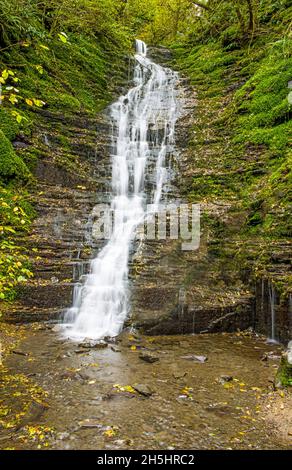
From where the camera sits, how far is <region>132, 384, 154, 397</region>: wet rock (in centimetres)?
486

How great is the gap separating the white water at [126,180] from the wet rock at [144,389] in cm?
239

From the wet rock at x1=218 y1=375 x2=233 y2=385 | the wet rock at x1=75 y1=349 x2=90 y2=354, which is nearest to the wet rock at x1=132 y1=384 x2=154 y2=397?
the wet rock at x1=218 y1=375 x2=233 y2=385

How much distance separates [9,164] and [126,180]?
12.2 feet

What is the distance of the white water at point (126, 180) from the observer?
26.0ft

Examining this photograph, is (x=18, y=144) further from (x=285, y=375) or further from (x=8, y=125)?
(x=285, y=375)

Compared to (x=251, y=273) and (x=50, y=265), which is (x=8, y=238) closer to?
(x=50, y=265)

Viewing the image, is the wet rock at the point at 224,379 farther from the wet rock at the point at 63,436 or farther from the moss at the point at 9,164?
the moss at the point at 9,164

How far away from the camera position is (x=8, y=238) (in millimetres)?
8500

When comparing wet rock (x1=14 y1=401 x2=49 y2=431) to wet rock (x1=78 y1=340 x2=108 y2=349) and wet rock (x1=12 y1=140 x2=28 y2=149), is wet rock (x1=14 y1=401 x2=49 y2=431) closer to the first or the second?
wet rock (x1=78 y1=340 x2=108 y2=349)

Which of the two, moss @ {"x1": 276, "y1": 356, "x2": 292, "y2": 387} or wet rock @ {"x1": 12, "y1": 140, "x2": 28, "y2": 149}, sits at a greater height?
wet rock @ {"x1": 12, "y1": 140, "x2": 28, "y2": 149}

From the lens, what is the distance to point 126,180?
39.8 feet

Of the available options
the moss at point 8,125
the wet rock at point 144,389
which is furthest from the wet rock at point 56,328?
the moss at point 8,125

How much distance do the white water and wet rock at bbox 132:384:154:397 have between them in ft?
7.83

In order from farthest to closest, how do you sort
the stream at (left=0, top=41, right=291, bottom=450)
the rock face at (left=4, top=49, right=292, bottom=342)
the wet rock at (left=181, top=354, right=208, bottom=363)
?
1. the rock face at (left=4, top=49, right=292, bottom=342)
2. the wet rock at (left=181, top=354, right=208, bottom=363)
3. the stream at (left=0, top=41, right=291, bottom=450)
